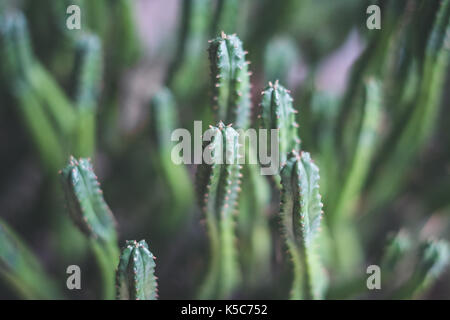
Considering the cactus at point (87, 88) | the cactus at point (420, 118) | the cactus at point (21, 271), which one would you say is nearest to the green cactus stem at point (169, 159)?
the cactus at point (87, 88)

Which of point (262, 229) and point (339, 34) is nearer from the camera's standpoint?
point (262, 229)

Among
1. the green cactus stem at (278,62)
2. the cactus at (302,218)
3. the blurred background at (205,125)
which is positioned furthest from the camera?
the green cactus stem at (278,62)

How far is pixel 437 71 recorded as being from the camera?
0.90 meters

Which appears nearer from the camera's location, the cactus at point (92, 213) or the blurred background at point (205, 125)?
the cactus at point (92, 213)

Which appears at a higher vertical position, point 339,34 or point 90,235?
point 339,34

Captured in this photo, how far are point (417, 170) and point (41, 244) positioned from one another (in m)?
0.82

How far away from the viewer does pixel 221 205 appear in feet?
2.51

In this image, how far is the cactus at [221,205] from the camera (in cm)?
68

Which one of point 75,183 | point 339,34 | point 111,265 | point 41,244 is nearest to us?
point 75,183

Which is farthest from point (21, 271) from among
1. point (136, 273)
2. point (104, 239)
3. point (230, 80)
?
point (230, 80)

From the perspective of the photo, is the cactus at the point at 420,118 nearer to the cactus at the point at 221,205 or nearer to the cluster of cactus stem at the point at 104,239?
the cactus at the point at 221,205
